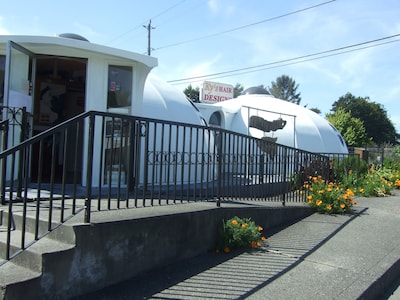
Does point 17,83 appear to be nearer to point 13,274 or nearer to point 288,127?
point 13,274

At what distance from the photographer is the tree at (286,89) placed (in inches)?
3925

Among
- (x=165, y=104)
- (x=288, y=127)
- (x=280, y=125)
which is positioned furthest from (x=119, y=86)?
(x=288, y=127)

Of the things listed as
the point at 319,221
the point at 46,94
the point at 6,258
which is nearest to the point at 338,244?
the point at 319,221

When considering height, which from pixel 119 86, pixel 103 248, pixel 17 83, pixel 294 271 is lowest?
pixel 294 271

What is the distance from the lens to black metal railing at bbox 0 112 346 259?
4.20 m

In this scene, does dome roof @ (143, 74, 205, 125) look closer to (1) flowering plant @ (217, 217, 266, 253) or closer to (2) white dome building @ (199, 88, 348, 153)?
(1) flowering plant @ (217, 217, 266, 253)

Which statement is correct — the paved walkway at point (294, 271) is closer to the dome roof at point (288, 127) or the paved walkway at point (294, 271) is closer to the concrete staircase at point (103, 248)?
the concrete staircase at point (103, 248)

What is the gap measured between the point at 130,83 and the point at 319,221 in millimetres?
4725

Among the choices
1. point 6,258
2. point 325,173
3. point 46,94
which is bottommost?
point 6,258

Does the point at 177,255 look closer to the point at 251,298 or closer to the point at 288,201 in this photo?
the point at 251,298

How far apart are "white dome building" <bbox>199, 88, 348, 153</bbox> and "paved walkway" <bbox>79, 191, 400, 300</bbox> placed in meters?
14.8

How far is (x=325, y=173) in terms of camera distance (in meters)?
9.88

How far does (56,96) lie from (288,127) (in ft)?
51.0

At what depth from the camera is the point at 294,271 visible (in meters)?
4.98
